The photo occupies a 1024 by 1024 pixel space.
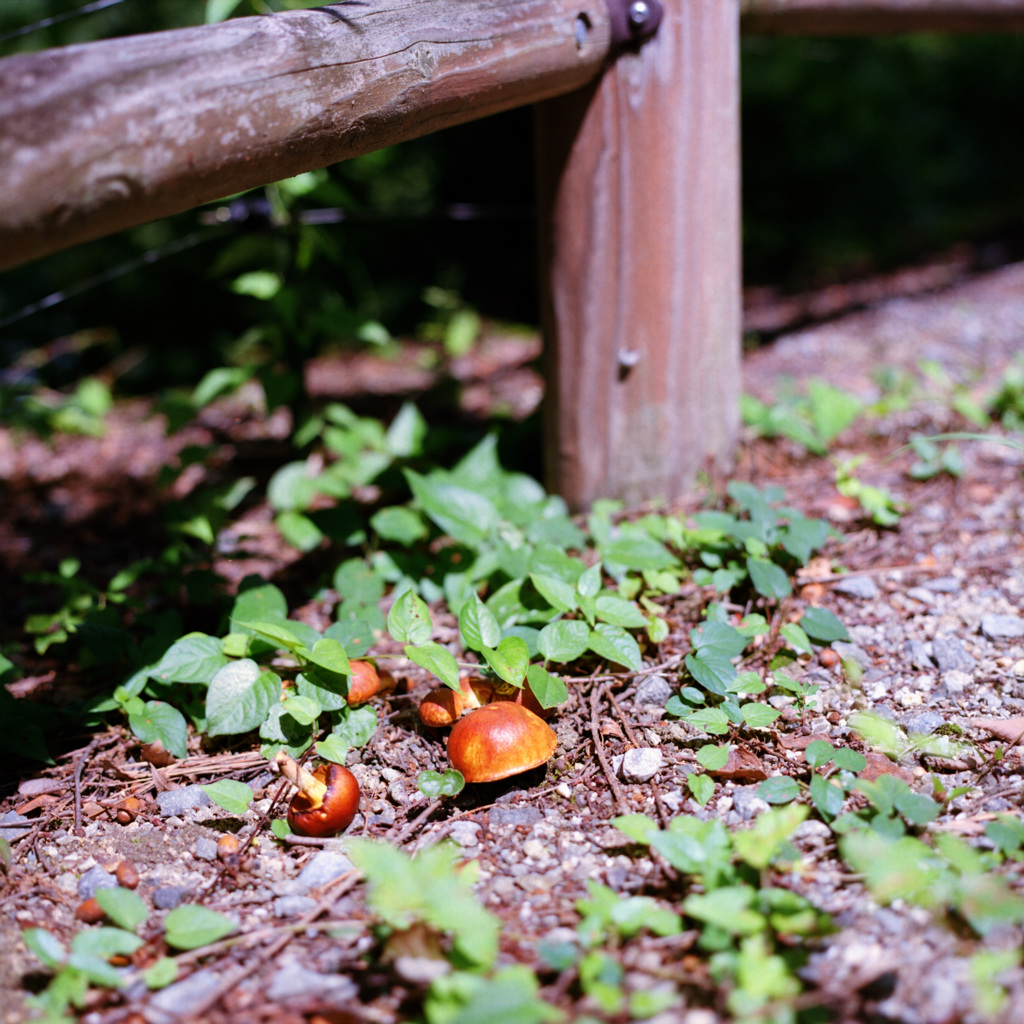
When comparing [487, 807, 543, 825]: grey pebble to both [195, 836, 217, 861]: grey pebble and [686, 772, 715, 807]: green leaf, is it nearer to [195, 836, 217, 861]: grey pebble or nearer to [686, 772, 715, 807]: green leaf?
[686, 772, 715, 807]: green leaf

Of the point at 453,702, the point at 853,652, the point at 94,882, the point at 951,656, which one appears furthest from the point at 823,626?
the point at 94,882

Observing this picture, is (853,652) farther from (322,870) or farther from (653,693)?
(322,870)

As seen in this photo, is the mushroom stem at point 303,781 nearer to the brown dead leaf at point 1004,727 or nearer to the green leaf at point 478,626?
the green leaf at point 478,626

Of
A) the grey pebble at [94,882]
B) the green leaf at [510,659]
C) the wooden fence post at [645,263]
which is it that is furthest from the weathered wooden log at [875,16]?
the grey pebble at [94,882]

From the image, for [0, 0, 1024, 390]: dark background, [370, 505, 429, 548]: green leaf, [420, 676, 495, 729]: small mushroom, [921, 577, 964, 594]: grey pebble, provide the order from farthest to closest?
[0, 0, 1024, 390]: dark background, [370, 505, 429, 548]: green leaf, [921, 577, 964, 594]: grey pebble, [420, 676, 495, 729]: small mushroom

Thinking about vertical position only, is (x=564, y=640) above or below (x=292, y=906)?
above

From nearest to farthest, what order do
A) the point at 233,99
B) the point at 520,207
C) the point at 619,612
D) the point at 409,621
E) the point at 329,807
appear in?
the point at 233,99, the point at 329,807, the point at 409,621, the point at 619,612, the point at 520,207

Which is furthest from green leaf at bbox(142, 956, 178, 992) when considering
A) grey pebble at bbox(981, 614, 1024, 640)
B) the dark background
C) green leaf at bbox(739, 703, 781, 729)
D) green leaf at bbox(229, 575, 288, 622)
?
the dark background
